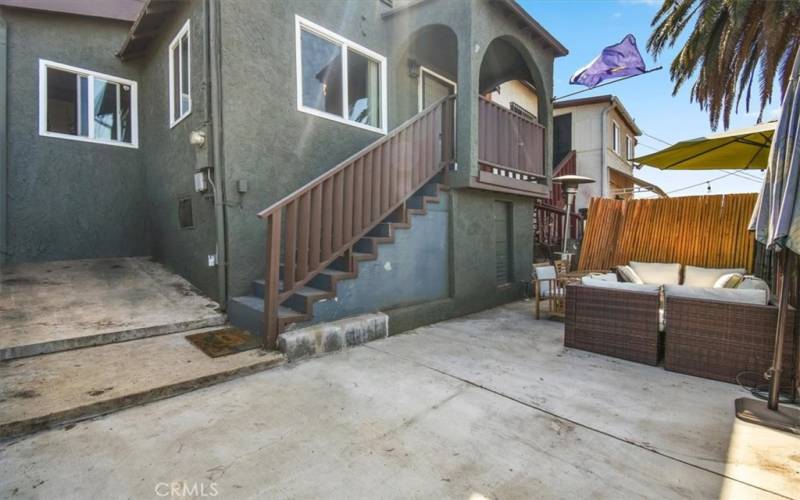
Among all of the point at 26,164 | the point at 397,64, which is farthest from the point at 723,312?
the point at 26,164

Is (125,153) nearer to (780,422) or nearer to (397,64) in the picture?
(397,64)

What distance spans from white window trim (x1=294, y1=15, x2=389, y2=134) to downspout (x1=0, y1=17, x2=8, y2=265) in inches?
187

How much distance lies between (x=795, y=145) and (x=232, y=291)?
544cm

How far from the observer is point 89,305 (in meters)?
4.72

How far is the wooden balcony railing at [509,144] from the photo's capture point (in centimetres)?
599

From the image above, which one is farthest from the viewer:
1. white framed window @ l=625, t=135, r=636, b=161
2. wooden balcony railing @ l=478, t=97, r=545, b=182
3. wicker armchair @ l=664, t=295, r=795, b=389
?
white framed window @ l=625, t=135, r=636, b=161

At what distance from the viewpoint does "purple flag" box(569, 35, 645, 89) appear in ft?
24.8

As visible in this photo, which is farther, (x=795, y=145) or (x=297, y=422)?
(x=297, y=422)

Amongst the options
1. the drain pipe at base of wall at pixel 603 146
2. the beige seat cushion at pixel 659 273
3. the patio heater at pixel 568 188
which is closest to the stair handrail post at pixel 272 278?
the beige seat cushion at pixel 659 273

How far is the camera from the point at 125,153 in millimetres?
7059

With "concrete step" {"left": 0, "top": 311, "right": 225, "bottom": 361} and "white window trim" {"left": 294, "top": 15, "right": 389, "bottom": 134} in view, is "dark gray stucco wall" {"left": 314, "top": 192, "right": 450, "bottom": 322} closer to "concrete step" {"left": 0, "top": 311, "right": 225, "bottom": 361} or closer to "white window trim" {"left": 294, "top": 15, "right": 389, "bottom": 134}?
"concrete step" {"left": 0, "top": 311, "right": 225, "bottom": 361}

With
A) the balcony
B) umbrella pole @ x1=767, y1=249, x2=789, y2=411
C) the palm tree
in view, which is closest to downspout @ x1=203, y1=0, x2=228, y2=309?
the balcony

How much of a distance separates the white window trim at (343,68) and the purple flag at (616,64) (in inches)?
176

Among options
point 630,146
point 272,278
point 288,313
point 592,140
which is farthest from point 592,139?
point 272,278
